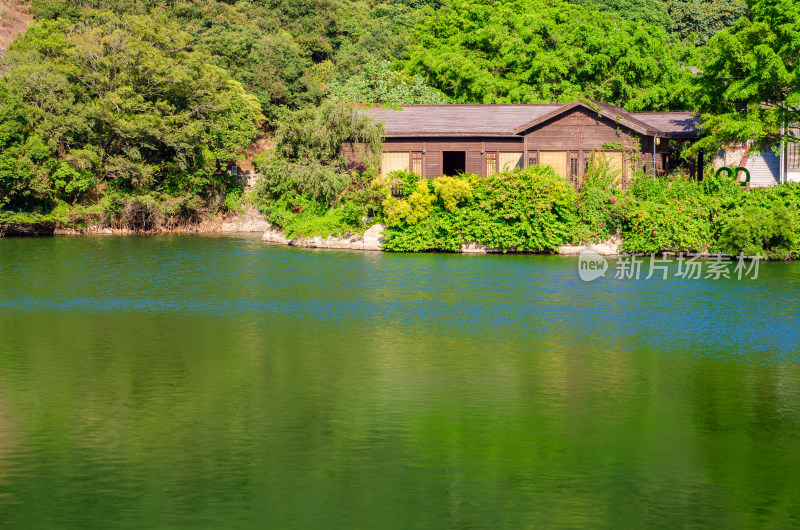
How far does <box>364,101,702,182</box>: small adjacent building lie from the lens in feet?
131

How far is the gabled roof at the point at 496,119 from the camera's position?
3969 cm

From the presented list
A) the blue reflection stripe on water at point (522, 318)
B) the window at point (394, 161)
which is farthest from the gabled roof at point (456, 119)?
the blue reflection stripe on water at point (522, 318)

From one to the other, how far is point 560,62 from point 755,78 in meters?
16.4

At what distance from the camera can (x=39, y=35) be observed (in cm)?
Answer: 4991

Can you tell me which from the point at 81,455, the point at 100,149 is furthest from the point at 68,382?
the point at 100,149

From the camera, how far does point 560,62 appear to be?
4966 cm

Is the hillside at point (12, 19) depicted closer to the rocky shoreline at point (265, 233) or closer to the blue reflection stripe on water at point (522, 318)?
the rocky shoreline at point (265, 233)

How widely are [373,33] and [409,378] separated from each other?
5407 cm

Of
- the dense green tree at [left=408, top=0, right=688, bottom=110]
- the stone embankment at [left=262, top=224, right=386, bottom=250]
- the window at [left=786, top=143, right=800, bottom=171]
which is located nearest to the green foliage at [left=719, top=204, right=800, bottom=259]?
the window at [left=786, top=143, right=800, bottom=171]

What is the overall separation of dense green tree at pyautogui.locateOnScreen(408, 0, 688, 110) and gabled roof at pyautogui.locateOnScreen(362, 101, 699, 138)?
20.3 ft

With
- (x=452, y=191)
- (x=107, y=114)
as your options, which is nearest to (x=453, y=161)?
(x=452, y=191)

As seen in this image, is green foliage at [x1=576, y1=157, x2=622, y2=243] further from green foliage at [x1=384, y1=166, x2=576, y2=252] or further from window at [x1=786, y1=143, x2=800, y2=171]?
window at [x1=786, y1=143, x2=800, y2=171]

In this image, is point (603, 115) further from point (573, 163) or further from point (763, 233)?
point (763, 233)

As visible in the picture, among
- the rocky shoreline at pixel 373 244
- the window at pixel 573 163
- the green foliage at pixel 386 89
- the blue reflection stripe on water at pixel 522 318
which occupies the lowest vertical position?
the blue reflection stripe on water at pixel 522 318
